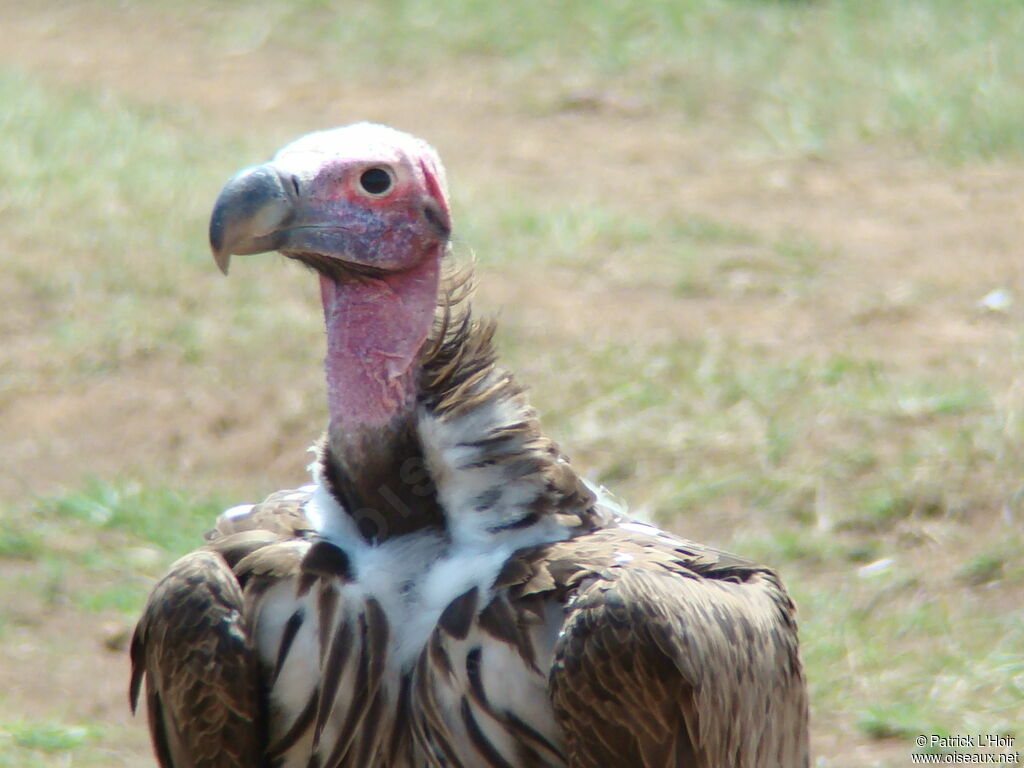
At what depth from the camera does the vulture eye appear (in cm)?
333

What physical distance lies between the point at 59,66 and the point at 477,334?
7617mm

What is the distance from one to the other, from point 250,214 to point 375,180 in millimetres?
329

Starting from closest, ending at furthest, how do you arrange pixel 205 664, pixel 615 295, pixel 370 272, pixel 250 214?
pixel 250 214 → pixel 205 664 → pixel 370 272 → pixel 615 295

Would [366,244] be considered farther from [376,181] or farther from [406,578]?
[406,578]

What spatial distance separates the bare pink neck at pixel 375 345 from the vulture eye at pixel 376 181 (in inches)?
6.9

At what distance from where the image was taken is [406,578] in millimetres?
3334

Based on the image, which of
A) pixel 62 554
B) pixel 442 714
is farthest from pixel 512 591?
pixel 62 554

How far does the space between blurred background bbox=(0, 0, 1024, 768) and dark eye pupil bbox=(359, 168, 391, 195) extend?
0.35 meters

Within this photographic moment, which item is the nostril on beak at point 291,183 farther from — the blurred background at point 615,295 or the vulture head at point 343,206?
the blurred background at point 615,295

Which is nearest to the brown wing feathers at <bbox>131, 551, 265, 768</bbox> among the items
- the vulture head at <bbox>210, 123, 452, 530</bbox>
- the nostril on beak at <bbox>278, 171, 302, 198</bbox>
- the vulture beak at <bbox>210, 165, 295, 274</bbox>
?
the vulture head at <bbox>210, 123, 452, 530</bbox>

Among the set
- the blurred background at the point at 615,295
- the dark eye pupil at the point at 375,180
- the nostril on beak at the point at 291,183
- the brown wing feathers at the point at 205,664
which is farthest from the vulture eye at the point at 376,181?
the brown wing feathers at the point at 205,664

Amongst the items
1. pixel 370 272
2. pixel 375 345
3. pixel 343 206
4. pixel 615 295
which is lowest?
pixel 615 295

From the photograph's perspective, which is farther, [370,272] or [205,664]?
[370,272]

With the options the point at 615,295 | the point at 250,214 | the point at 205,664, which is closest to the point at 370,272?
the point at 250,214
